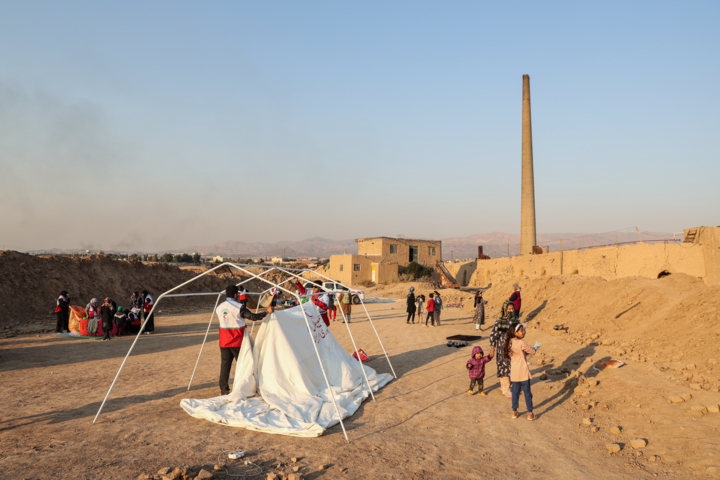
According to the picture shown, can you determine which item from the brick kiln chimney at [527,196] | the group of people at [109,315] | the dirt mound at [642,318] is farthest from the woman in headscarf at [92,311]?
the brick kiln chimney at [527,196]

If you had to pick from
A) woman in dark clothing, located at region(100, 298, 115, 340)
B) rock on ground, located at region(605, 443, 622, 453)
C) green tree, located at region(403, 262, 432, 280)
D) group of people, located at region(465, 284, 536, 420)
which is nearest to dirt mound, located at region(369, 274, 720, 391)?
rock on ground, located at region(605, 443, 622, 453)

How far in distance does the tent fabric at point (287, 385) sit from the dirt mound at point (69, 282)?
18.9m

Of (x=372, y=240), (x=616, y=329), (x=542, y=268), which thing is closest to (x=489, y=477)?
(x=616, y=329)

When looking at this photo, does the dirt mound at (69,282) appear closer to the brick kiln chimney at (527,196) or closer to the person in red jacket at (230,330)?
the person in red jacket at (230,330)

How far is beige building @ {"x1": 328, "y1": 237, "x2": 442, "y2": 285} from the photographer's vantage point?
141 feet

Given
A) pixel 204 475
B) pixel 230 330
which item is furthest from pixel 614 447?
pixel 230 330

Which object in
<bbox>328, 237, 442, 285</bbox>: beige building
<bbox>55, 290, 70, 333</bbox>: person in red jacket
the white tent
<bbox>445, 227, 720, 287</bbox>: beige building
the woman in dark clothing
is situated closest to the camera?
the white tent

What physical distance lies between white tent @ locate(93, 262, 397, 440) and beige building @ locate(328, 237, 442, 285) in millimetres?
33860

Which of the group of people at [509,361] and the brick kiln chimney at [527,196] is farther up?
the brick kiln chimney at [527,196]

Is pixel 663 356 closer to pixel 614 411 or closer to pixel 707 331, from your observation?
pixel 707 331

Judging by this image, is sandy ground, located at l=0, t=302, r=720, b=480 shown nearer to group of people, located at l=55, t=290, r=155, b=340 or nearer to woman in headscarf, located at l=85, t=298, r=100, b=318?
group of people, located at l=55, t=290, r=155, b=340

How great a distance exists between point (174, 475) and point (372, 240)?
138 feet

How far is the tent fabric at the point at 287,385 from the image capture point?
633cm

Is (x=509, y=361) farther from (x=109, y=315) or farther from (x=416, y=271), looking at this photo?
(x=416, y=271)
